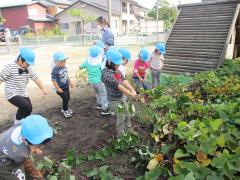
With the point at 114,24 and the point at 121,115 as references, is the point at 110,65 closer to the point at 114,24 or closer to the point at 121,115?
the point at 121,115

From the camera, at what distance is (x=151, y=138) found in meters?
3.80

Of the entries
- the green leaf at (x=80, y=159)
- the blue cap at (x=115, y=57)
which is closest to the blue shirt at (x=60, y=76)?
the blue cap at (x=115, y=57)

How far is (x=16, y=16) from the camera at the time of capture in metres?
40.2

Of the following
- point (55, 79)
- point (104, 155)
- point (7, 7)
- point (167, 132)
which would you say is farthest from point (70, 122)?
point (7, 7)

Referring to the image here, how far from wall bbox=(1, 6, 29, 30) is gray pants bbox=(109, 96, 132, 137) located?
127 ft

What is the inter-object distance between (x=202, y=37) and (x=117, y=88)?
7065 mm

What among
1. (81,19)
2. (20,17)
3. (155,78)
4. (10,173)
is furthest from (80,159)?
(20,17)

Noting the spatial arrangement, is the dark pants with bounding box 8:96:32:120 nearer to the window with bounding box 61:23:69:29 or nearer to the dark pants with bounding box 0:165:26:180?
the dark pants with bounding box 0:165:26:180

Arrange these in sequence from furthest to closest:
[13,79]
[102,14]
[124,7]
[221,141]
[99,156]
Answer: [124,7] → [102,14] → [13,79] → [99,156] → [221,141]

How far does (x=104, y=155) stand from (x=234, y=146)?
151cm

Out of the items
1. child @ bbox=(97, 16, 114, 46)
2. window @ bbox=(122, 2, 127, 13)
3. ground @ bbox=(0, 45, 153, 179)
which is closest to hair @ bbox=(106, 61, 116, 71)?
ground @ bbox=(0, 45, 153, 179)

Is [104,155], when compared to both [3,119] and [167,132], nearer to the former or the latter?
[167,132]

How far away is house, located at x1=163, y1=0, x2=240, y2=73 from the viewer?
30.6 ft

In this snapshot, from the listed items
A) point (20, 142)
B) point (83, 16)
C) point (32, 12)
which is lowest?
point (20, 142)
